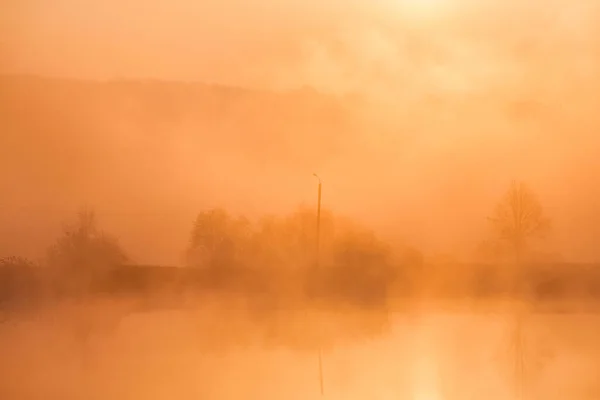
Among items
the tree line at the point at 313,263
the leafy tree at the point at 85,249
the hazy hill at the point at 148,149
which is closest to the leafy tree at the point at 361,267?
the tree line at the point at 313,263

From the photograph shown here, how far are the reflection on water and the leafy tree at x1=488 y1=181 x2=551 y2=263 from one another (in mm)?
161

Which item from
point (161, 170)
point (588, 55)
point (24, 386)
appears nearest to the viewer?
point (24, 386)

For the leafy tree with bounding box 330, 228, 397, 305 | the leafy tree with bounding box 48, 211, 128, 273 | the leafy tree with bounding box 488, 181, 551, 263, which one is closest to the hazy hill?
the leafy tree with bounding box 48, 211, 128, 273

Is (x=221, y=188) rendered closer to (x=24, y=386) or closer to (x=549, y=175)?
(x=24, y=386)

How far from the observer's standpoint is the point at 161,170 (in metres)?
1.36

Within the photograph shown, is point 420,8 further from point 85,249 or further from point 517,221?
point 85,249

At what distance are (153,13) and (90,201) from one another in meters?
0.44

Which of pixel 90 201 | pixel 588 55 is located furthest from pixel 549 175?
pixel 90 201

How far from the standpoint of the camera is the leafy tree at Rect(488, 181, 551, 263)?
4.67 ft

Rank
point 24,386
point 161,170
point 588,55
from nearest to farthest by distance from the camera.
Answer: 1. point 24,386
2. point 161,170
3. point 588,55

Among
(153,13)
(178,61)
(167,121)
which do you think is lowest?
(167,121)

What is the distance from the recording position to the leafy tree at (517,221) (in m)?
1.42

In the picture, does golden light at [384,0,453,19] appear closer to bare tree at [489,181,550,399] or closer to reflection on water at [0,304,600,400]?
bare tree at [489,181,550,399]

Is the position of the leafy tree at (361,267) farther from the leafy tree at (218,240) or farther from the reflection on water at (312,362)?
the leafy tree at (218,240)
